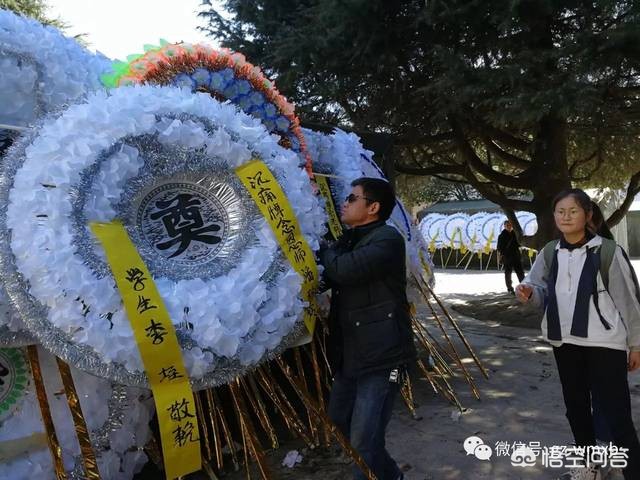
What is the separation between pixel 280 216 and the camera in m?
2.15

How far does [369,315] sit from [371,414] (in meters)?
0.38

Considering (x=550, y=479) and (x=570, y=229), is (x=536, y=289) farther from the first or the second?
(x=550, y=479)

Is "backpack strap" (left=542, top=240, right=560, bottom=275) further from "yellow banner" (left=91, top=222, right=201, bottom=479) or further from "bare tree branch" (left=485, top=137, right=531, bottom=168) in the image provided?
"bare tree branch" (left=485, top=137, right=531, bottom=168)

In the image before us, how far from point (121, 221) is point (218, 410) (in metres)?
1.29

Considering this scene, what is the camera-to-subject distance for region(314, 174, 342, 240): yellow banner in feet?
10.6

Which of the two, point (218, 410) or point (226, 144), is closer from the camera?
point (226, 144)

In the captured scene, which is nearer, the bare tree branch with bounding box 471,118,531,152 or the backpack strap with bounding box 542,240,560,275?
the backpack strap with bounding box 542,240,560,275

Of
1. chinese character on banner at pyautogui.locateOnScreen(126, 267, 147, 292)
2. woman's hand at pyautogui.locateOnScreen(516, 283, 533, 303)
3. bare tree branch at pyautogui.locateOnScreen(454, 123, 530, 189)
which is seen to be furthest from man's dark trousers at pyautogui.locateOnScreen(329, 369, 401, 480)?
bare tree branch at pyautogui.locateOnScreen(454, 123, 530, 189)

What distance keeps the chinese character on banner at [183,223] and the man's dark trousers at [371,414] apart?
0.79 m

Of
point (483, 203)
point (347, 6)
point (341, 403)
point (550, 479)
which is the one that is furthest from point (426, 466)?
point (483, 203)

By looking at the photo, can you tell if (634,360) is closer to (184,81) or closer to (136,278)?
(136,278)

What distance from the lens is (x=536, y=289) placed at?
246 centimetres

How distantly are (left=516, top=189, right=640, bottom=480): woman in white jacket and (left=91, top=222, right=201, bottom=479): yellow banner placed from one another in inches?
59.6

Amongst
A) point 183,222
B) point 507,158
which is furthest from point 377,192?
point 507,158
